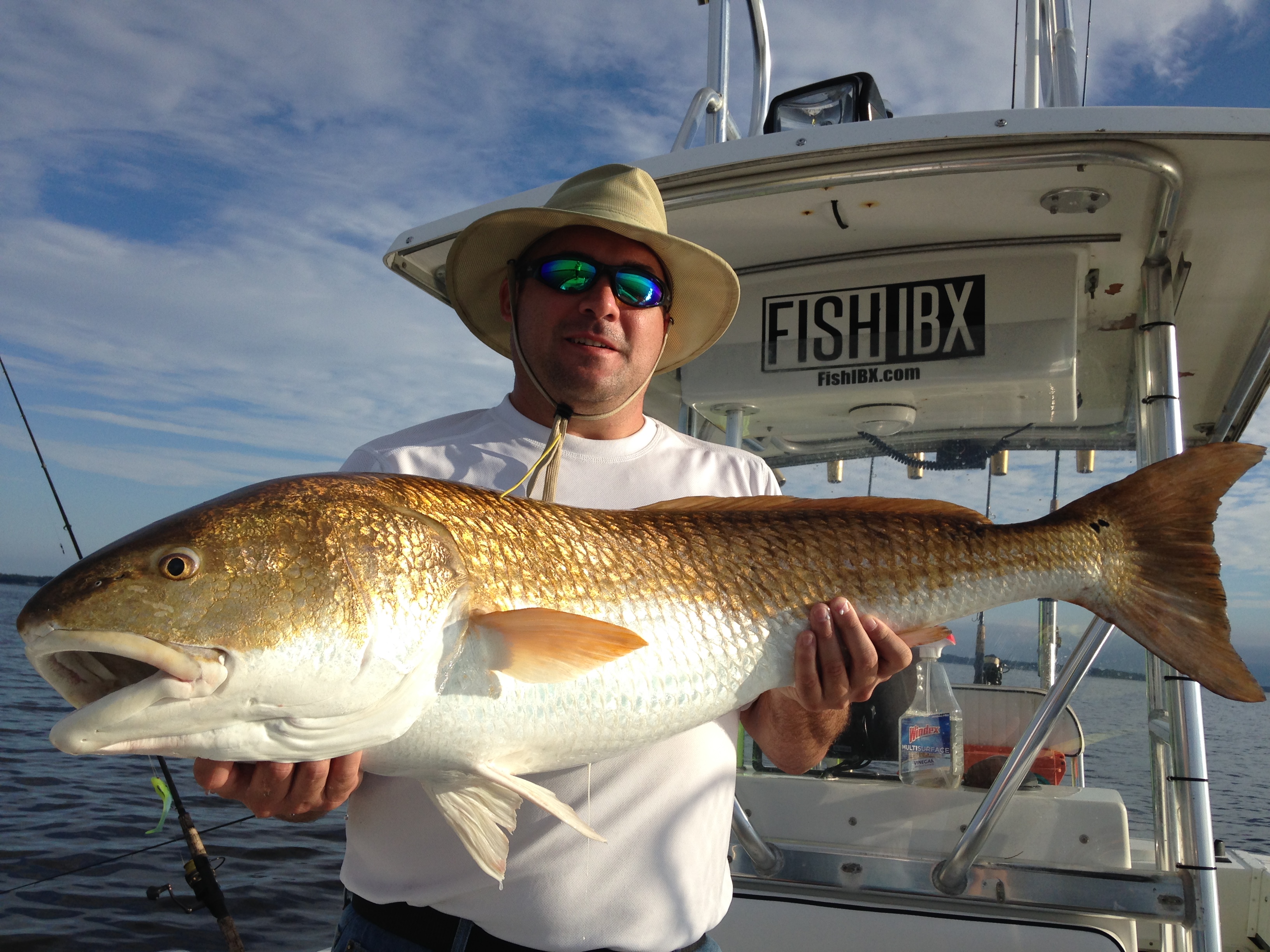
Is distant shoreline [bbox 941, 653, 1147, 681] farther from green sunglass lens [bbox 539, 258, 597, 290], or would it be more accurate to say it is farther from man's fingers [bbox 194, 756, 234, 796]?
man's fingers [bbox 194, 756, 234, 796]

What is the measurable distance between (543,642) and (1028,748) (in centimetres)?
257

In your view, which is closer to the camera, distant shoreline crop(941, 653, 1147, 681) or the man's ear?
the man's ear

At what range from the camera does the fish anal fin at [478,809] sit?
1.74 m

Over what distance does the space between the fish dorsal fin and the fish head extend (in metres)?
0.68

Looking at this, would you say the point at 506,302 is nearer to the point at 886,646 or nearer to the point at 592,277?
the point at 592,277

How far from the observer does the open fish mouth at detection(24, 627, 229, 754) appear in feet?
4.49

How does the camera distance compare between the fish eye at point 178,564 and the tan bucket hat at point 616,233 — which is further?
the tan bucket hat at point 616,233

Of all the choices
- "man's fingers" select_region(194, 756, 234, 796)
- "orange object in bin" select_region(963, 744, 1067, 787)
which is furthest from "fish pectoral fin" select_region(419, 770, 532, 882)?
"orange object in bin" select_region(963, 744, 1067, 787)

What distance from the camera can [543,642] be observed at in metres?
1.67

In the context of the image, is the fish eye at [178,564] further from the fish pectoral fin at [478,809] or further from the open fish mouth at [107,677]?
the fish pectoral fin at [478,809]

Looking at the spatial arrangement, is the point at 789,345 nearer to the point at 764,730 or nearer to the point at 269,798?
the point at 764,730

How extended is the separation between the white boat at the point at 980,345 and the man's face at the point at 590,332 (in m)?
0.76

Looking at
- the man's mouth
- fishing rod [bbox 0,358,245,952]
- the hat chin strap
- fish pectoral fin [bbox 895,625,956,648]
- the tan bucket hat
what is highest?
the tan bucket hat

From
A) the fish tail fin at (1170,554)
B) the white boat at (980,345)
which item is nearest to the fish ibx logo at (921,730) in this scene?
the white boat at (980,345)
